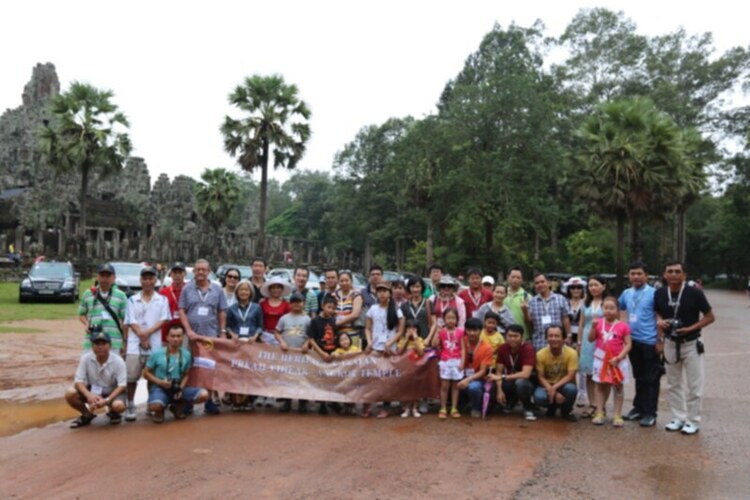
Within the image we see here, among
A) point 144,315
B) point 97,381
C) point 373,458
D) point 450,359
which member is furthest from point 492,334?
point 97,381

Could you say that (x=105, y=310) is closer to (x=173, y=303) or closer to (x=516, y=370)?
(x=173, y=303)

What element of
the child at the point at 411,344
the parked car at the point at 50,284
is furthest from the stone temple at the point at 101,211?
the child at the point at 411,344

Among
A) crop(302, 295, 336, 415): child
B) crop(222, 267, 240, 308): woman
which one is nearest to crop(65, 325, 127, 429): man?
crop(222, 267, 240, 308): woman

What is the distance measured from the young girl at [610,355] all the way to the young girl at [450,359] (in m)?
1.57

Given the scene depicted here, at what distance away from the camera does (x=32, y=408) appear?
792 cm

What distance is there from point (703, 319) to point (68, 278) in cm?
2062

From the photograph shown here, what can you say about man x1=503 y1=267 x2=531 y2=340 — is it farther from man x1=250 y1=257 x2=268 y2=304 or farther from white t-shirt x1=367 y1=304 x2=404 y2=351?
man x1=250 y1=257 x2=268 y2=304

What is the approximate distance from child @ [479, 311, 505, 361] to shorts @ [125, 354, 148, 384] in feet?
13.2

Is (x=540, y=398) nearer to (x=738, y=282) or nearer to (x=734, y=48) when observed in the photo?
(x=734, y=48)

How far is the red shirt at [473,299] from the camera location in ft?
27.8

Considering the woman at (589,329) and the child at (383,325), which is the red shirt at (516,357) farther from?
the child at (383,325)

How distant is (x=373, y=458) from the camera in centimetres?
575

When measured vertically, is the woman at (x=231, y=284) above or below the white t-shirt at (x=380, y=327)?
above

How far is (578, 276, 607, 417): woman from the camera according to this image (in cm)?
764
